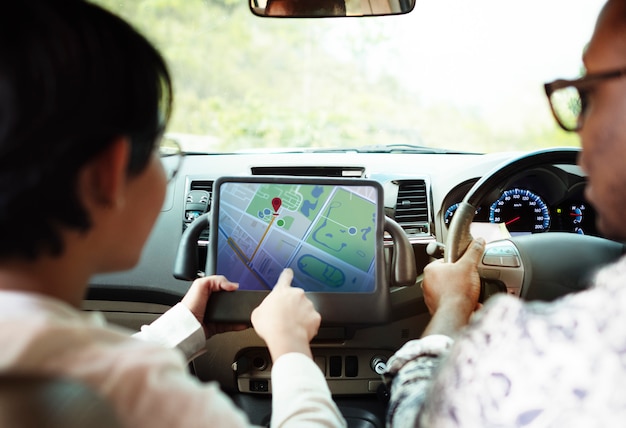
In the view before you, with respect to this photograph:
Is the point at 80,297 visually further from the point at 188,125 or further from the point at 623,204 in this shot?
the point at 188,125

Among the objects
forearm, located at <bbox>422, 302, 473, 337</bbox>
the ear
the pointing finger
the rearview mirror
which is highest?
the rearview mirror

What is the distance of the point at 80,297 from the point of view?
44.0 inches

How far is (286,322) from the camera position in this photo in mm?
1707

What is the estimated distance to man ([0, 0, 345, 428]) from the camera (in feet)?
3.00

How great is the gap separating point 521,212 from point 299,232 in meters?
1.16

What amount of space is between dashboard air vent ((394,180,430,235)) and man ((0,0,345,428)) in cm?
206

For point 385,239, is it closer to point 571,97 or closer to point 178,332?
point 178,332

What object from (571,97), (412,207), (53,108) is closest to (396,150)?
(412,207)

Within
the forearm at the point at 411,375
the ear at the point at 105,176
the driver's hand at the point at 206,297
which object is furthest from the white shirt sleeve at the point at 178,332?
the ear at the point at 105,176

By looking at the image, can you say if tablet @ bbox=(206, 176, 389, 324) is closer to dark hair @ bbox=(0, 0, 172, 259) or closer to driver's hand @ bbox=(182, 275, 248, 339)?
driver's hand @ bbox=(182, 275, 248, 339)

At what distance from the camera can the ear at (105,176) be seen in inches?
40.1

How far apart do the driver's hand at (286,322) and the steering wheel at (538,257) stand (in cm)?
88

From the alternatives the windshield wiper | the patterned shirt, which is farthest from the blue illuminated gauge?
the patterned shirt

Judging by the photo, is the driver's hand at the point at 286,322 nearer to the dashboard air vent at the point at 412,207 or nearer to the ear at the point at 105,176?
the ear at the point at 105,176
